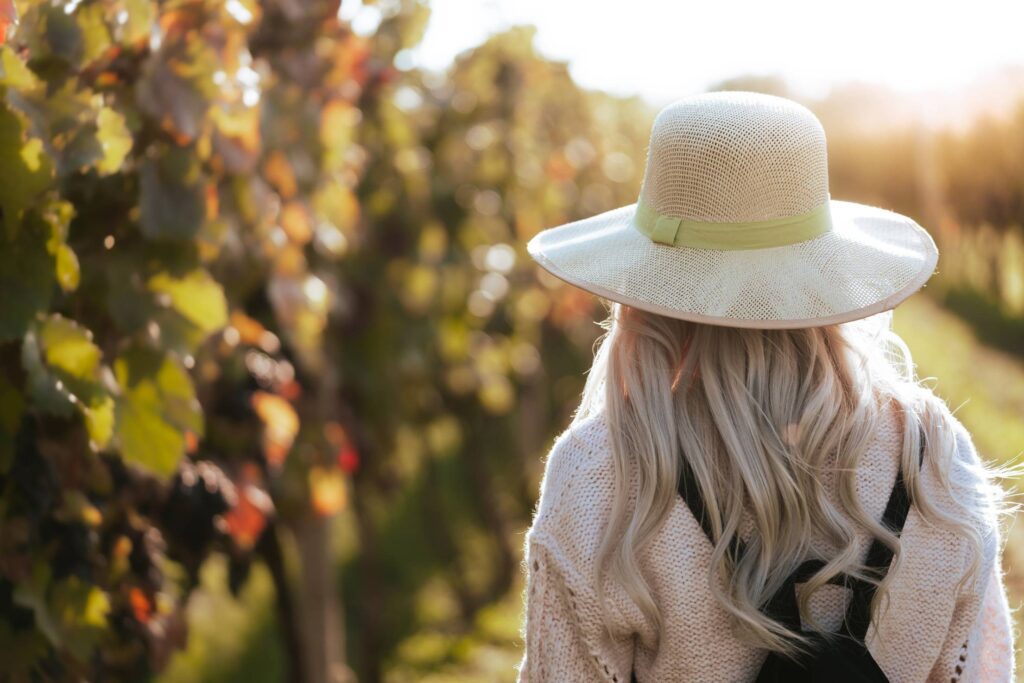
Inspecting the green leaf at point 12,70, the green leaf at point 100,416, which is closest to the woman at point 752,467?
the green leaf at point 100,416

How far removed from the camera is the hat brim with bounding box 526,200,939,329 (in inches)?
67.0

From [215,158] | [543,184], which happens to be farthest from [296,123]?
[543,184]

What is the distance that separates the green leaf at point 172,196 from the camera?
221 centimetres

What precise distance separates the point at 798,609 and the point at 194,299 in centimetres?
123

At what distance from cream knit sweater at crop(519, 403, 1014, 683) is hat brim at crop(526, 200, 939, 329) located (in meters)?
0.19

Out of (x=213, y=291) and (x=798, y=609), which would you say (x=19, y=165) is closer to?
(x=213, y=291)

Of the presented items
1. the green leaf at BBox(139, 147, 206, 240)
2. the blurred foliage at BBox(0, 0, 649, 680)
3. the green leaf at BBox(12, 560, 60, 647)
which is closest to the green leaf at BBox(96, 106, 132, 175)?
the blurred foliage at BBox(0, 0, 649, 680)

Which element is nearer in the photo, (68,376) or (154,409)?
(68,376)

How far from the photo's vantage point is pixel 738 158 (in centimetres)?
173

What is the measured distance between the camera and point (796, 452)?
1717 millimetres

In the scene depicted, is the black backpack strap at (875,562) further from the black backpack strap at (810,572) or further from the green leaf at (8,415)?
the green leaf at (8,415)

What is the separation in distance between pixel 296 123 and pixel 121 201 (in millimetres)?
1135

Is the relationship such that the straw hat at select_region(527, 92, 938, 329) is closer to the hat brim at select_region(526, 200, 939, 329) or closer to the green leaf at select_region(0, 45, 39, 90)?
the hat brim at select_region(526, 200, 939, 329)

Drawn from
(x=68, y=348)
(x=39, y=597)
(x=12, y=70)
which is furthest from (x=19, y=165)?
(x=39, y=597)
